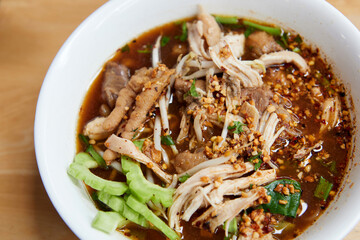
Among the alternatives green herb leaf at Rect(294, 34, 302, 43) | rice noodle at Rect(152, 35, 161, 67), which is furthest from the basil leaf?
rice noodle at Rect(152, 35, 161, 67)

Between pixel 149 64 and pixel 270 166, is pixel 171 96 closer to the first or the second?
pixel 149 64

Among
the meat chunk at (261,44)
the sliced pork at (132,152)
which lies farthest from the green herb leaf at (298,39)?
the sliced pork at (132,152)

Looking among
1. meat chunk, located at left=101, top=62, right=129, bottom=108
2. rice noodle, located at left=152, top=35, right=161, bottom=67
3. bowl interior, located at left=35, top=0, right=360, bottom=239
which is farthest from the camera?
rice noodle, located at left=152, top=35, right=161, bottom=67

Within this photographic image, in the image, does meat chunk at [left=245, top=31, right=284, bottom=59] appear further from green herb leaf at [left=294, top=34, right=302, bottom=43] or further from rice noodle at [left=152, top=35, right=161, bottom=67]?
rice noodle at [left=152, top=35, right=161, bottom=67]

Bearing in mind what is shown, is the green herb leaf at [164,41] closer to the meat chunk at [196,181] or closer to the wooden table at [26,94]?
the wooden table at [26,94]

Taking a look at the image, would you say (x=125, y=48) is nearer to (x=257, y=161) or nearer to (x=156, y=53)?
(x=156, y=53)

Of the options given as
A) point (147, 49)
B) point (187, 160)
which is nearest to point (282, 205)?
point (187, 160)
